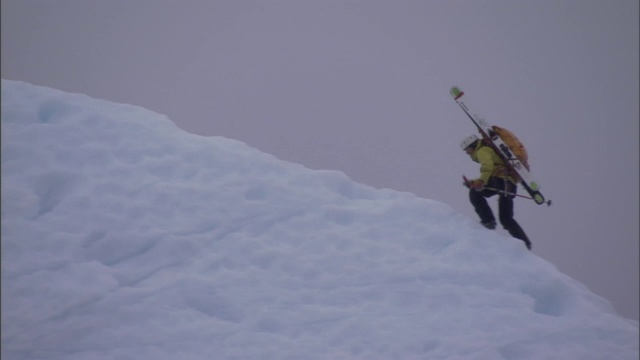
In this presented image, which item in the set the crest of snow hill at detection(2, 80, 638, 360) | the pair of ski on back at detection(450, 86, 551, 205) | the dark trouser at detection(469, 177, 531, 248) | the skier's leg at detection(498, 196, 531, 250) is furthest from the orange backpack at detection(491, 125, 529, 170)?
the crest of snow hill at detection(2, 80, 638, 360)

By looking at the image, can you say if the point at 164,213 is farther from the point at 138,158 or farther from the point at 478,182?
the point at 478,182

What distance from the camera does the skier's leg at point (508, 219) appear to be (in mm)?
6398

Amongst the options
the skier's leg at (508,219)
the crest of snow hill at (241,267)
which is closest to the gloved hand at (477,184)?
the skier's leg at (508,219)

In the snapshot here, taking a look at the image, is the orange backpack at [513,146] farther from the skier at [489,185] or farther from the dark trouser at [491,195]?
the dark trouser at [491,195]

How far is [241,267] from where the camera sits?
5.56 meters

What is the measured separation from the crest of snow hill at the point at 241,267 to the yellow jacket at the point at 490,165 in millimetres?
502

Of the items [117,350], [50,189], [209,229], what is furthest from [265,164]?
[117,350]

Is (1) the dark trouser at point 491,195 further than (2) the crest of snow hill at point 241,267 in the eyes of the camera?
Yes

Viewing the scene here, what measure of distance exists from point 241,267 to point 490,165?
2424 millimetres

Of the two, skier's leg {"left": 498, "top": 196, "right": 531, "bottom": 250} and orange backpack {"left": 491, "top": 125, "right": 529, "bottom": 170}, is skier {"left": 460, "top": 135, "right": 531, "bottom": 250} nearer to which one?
skier's leg {"left": 498, "top": 196, "right": 531, "bottom": 250}

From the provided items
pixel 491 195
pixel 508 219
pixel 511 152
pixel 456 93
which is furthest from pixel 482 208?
pixel 456 93

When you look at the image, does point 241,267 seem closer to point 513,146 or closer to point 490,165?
point 490,165

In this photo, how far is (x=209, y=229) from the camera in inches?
230

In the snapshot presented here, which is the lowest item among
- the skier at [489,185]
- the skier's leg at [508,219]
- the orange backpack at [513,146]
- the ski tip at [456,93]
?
the skier's leg at [508,219]
